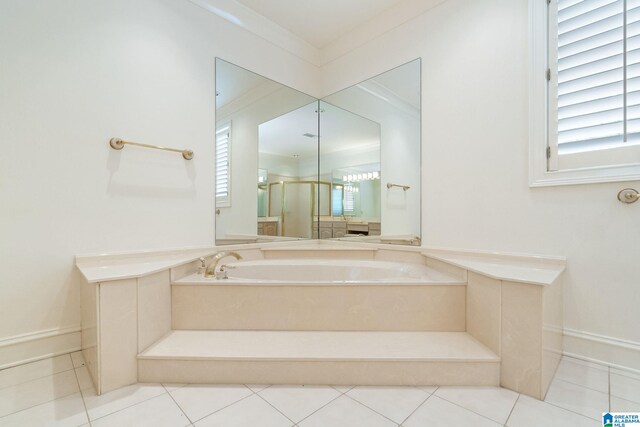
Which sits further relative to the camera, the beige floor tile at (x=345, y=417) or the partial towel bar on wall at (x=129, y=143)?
the partial towel bar on wall at (x=129, y=143)

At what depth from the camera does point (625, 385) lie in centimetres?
123

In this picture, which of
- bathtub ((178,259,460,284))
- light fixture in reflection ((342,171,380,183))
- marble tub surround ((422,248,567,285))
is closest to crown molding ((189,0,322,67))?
light fixture in reflection ((342,171,380,183))

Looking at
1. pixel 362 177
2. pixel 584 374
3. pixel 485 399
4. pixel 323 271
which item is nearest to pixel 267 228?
pixel 323 271

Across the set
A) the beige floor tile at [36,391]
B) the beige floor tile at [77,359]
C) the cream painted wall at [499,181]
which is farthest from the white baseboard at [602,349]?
the beige floor tile at [77,359]

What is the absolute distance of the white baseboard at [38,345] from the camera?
1.35 metres

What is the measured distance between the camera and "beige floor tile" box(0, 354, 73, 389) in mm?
1255

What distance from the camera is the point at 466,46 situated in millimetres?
1878

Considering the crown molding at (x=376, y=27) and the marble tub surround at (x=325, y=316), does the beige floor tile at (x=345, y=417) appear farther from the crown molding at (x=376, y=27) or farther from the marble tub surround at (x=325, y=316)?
the crown molding at (x=376, y=27)

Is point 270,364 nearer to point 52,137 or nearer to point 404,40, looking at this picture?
point 52,137

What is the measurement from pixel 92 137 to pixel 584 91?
106 inches

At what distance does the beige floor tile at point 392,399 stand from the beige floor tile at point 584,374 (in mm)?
719

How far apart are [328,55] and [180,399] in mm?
2972

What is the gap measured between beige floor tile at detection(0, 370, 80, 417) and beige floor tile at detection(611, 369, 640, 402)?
2313 mm

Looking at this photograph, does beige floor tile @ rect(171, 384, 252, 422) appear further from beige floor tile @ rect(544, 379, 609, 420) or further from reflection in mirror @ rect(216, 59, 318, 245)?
beige floor tile @ rect(544, 379, 609, 420)
